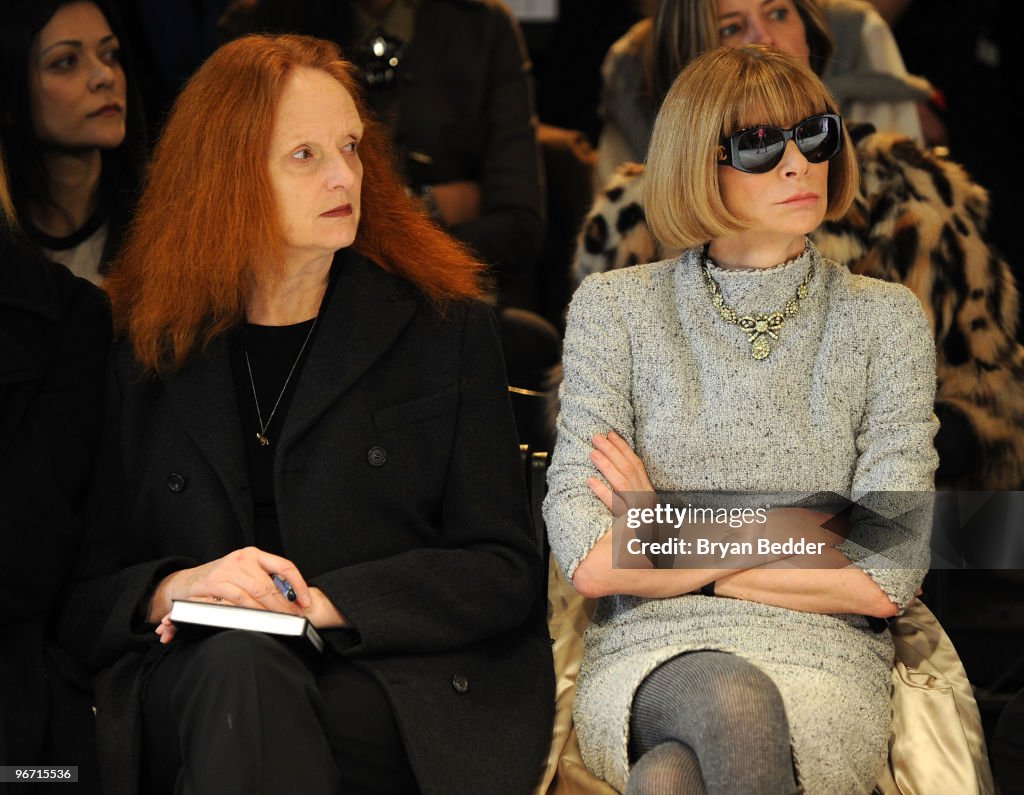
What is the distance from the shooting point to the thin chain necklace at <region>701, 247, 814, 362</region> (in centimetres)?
263

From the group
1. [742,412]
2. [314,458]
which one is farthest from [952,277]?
[314,458]

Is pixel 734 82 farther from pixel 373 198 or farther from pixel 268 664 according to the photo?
pixel 268 664

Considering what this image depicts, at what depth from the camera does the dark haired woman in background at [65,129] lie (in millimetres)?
3547

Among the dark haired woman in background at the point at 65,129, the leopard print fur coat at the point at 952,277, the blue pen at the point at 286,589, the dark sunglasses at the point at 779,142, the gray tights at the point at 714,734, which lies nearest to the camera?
the gray tights at the point at 714,734

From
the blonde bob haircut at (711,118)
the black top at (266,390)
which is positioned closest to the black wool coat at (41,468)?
the black top at (266,390)

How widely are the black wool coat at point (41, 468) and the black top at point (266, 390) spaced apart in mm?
262

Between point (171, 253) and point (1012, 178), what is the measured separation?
302 centimetres

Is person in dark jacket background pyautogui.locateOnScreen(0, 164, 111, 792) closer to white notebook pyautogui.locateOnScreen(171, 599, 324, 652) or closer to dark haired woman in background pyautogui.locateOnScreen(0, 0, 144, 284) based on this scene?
white notebook pyautogui.locateOnScreen(171, 599, 324, 652)

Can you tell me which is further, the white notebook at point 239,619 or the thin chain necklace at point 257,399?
the thin chain necklace at point 257,399

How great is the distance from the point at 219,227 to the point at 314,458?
0.46m

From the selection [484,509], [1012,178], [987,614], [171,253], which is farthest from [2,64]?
[1012,178]

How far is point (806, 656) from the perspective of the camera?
242 cm

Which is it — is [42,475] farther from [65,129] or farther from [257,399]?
[65,129]

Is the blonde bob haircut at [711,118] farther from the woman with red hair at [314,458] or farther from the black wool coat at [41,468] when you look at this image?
the black wool coat at [41,468]
